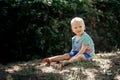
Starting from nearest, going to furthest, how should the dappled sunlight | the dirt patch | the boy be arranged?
the dirt patch < the dappled sunlight < the boy

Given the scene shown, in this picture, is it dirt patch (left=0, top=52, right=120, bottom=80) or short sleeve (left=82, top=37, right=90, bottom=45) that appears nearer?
dirt patch (left=0, top=52, right=120, bottom=80)

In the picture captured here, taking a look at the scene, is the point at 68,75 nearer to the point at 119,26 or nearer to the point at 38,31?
the point at 38,31

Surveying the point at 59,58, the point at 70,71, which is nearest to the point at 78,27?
the point at 59,58

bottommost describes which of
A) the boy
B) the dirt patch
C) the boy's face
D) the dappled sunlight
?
the dappled sunlight

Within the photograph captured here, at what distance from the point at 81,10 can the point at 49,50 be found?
152 centimetres

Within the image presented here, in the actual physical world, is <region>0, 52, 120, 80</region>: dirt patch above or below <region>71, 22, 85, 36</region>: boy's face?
below

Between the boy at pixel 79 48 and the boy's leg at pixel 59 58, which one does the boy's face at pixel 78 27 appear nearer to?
the boy at pixel 79 48

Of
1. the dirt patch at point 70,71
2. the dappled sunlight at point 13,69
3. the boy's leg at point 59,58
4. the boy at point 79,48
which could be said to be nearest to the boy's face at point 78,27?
the boy at point 79,48

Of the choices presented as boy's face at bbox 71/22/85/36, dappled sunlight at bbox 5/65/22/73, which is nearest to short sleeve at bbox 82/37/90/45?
boy's face at bbox 71/22/85/36

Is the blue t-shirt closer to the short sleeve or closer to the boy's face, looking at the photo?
the short sleeve

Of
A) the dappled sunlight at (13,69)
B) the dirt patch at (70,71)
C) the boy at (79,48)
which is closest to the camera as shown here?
the dirt patch at (70,71)

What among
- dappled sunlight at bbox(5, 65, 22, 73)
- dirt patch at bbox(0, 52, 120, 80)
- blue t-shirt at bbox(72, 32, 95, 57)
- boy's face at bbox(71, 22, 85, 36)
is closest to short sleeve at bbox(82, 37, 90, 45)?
blue t-shirt at bbox(72, 32, 95, 57)

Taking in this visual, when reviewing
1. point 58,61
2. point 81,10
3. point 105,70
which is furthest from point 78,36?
point 81,10

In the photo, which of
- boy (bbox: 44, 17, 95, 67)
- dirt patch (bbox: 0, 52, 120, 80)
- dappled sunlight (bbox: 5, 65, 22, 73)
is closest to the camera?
dirt patch (bbox: 0, 52, 120, 80)
